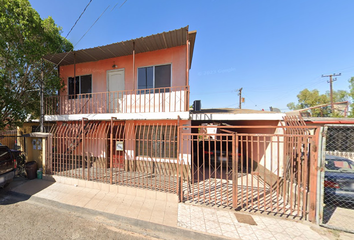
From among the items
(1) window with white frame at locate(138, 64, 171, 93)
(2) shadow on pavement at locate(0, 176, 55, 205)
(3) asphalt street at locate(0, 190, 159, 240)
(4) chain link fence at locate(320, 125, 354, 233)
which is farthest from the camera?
(1) window with white frame at locate(138, 64, 171, 93)

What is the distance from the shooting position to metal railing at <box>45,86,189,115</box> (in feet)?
18.2

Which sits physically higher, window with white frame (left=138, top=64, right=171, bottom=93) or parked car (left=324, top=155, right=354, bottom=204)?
window with white frame (left=138, top=64, right=171, bottom=93)

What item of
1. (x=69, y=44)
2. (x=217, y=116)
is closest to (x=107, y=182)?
(x=217, y=116)

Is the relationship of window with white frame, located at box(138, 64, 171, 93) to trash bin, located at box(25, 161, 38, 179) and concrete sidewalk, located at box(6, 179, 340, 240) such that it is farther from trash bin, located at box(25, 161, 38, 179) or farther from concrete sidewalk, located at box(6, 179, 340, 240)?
trash bin, located at box(25, 161, 38, 179)

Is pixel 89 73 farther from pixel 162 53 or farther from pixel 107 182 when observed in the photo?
pixel 107 182

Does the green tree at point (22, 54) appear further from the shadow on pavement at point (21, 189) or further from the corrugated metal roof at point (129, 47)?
the shadow on pavement at point (21, 189)

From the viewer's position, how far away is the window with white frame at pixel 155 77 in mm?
A: 6259

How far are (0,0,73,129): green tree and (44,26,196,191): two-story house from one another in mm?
660

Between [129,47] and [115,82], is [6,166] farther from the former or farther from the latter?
[129,47]

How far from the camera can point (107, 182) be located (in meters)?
4.68

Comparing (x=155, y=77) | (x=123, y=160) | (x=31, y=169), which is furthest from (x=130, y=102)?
(x=31, y=169)

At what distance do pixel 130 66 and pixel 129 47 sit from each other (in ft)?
3.24

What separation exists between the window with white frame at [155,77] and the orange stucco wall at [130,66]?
7.8 inches

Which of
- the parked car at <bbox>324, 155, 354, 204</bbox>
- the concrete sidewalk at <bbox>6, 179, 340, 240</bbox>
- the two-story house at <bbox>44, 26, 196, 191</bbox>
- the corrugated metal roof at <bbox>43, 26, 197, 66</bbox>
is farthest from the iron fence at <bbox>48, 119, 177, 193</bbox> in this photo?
the parked car at <bbox>324, 155, 354, 204</bbox>
